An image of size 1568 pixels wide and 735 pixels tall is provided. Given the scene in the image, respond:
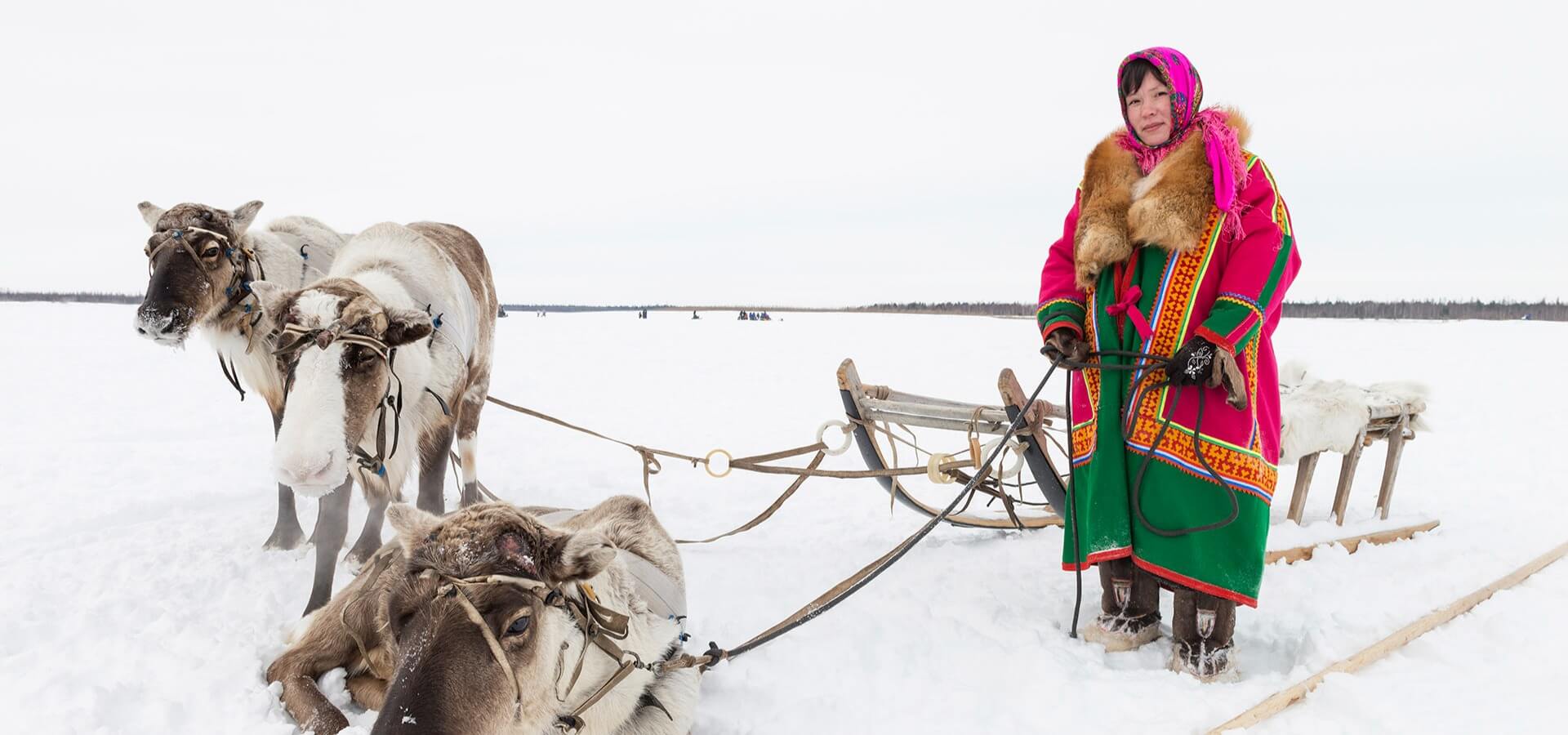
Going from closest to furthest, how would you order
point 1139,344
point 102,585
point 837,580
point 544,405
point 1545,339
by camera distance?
point 1139,344, point 102,585, point 837,580, point 544,405, point 1545,339

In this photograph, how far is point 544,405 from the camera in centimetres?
1410

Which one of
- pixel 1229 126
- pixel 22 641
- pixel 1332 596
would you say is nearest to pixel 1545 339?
pixel 1332 596

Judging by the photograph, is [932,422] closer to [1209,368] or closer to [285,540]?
[1209,368]

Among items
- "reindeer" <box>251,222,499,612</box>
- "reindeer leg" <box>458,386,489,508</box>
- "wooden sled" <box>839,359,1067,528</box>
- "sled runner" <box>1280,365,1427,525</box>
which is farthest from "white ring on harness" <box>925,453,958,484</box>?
"reindeer leg" <box>458,386,489,508</box>

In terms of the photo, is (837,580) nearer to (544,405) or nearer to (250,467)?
(250,467)

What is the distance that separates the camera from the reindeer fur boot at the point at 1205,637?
3.35m

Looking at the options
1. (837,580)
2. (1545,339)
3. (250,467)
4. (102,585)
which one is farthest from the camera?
(1545,339)

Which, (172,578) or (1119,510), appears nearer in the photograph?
(1119,510)

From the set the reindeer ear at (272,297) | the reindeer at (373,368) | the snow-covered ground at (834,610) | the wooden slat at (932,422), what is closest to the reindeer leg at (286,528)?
the snow-covered ground at (834,610)

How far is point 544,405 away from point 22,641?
11.0 metres

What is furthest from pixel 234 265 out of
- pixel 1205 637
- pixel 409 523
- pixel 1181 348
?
pixel 1205 637

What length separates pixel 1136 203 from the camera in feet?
11.0

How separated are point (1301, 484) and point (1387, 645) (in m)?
2.58

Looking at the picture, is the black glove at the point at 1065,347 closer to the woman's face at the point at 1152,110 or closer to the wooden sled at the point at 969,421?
the wooden sled at the point at 969,421
